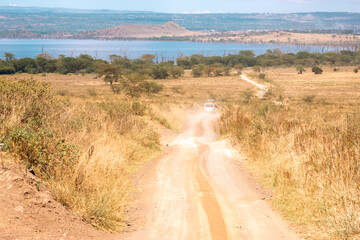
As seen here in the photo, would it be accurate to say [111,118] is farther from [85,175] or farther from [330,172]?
[330,172]

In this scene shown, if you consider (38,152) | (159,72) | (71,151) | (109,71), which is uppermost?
(38,152)

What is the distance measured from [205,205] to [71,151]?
279 centimetres

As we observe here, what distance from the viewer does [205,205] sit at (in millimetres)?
7730

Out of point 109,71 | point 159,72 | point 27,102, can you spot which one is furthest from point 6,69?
point 27,102

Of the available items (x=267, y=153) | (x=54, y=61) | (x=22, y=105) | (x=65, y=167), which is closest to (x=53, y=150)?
(x=65, y=167)

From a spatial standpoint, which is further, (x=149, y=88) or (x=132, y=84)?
(x=149, y=88)

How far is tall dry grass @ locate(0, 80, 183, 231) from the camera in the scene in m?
6.61

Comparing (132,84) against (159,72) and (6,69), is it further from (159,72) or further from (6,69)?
(6,69)

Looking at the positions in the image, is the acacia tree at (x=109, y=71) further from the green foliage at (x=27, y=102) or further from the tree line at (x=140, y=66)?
the green foliage at (x=27, y=102)

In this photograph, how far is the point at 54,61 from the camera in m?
115

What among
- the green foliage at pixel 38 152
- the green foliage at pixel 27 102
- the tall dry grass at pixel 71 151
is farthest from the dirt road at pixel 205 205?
the green foliage at pixel 27 102

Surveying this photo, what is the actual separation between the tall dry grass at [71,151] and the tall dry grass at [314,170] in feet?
10.7

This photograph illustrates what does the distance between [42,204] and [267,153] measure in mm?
7301

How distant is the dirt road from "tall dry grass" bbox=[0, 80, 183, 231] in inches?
25.8
